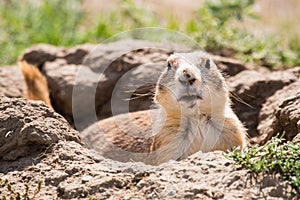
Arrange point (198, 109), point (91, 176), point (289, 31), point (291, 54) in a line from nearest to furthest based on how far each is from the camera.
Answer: point (91, 176) → point (198, 109) → point (291, 54) → point (289, 31)

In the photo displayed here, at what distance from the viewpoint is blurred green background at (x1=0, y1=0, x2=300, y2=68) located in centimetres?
716

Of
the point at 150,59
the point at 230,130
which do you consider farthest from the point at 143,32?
the point at 230,130

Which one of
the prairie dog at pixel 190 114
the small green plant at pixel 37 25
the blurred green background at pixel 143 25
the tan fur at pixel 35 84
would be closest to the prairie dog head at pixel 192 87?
the prairie dog at pixel 190 114

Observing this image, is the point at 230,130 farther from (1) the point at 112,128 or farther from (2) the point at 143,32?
(2) the point at 143,32

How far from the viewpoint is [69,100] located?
659 cm

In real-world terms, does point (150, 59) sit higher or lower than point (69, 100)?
higher

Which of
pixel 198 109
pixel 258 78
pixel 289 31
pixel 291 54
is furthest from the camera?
pixel 289 31

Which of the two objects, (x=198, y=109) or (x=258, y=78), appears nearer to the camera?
(x=198, y=109)

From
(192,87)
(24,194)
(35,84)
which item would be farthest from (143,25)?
(24,194)

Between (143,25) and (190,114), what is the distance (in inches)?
142

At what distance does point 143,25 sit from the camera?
8016 millimetres

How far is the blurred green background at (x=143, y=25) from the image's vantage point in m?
7.16

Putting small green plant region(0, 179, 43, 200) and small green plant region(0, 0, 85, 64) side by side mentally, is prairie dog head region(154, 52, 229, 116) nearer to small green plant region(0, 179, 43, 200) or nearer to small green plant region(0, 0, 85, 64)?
small green plant region(0, 179, 43, 200)

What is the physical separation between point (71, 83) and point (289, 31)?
3.39m
